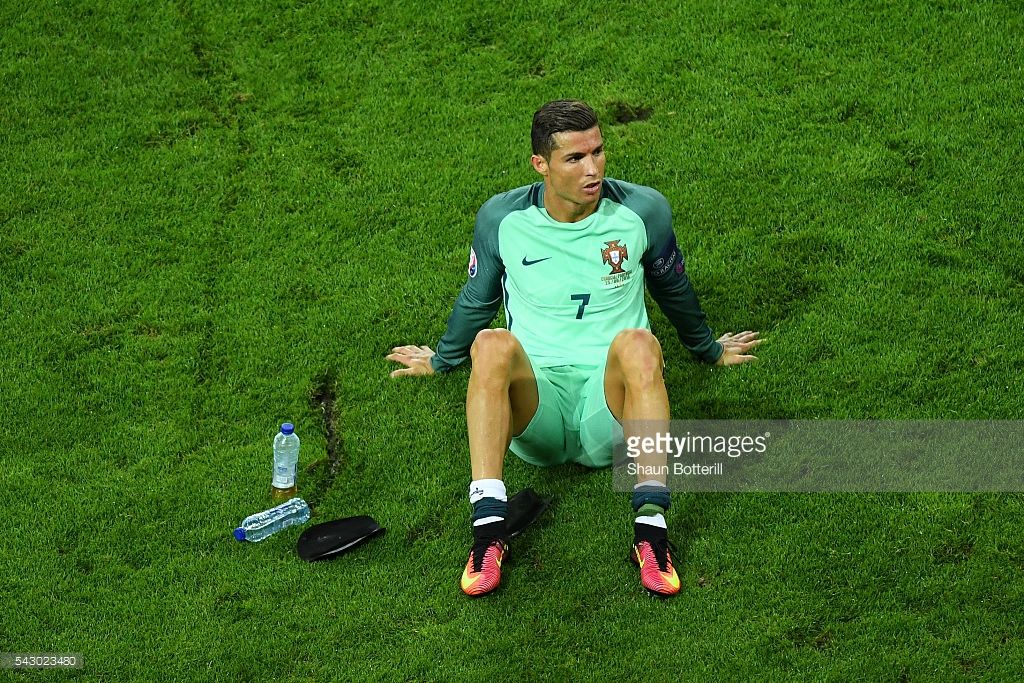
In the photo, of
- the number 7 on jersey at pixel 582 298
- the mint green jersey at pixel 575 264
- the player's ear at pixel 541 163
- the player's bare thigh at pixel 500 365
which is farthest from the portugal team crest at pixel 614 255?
the player's bare thigh at pixel 500 365

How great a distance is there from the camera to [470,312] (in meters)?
7.30

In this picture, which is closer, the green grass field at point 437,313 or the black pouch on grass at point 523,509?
the green grass field at point 437,313

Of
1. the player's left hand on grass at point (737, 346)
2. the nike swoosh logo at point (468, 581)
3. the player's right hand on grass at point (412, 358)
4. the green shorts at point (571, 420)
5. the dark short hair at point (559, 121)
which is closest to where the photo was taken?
the nike swoosh logo at point (468, 581)

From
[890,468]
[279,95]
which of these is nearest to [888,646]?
[890,468]

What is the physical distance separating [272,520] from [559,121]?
8.11ft

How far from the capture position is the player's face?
6.59 m

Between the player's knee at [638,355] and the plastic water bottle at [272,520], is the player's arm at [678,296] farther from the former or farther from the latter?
the plastic water bottle at [272,520]

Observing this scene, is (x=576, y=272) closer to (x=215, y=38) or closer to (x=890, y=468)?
(x=890, y=468)

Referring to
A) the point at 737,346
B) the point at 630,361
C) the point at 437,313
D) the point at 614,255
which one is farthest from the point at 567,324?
the point at 437,313

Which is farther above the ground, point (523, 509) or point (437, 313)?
point (437, 313)

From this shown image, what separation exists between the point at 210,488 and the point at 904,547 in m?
3.55

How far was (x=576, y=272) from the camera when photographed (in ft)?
22.5

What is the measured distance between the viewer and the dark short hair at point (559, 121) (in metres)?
6.59

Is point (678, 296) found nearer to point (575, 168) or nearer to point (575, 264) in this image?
point (575, 264)
